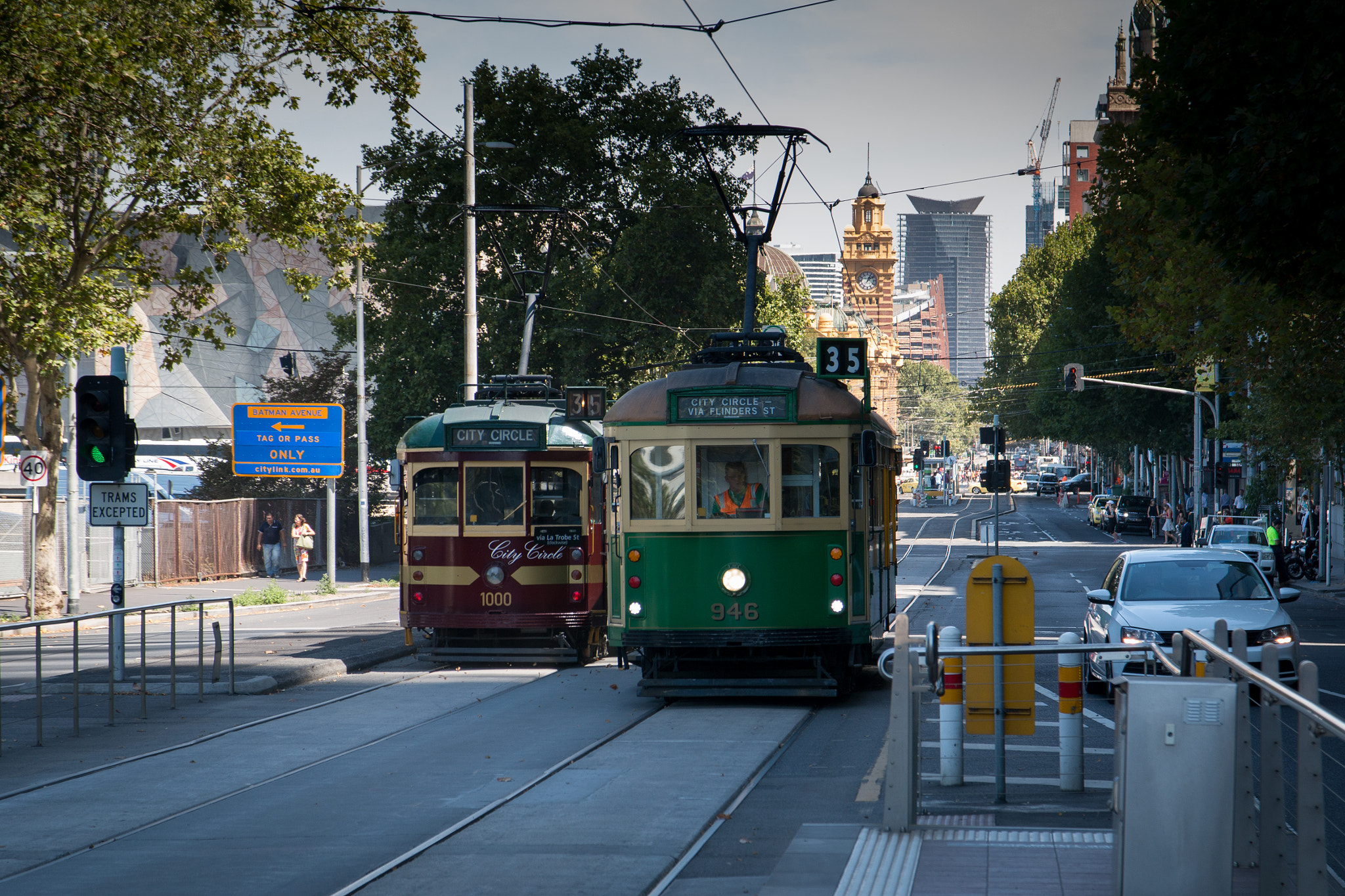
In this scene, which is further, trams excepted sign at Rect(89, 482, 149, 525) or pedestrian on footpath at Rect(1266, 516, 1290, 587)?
pedestrian on footpath at Rect(1266, 516, 1290, 587)

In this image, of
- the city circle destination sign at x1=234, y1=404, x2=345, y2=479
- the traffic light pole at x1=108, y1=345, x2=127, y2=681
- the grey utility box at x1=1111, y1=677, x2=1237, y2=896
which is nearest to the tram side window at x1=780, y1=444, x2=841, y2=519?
the traffic light pole at x1=108, y1=345, x2=127, y2=681

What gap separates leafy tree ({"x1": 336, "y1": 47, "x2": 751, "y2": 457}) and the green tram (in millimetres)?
23093

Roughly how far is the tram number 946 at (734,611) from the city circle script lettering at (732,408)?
1774 millimetres

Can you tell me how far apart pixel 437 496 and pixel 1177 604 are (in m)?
8.77

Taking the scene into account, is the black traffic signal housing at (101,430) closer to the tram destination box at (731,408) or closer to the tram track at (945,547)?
the tram destination box at (731,408)

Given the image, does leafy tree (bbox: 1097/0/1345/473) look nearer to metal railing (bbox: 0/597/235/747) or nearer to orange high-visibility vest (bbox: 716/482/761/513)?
orange high-visibility vest (bbox: 716/482/761/513)

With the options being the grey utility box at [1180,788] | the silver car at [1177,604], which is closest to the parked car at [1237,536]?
the silver car at [1177,604]

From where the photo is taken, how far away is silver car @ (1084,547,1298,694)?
1317cm

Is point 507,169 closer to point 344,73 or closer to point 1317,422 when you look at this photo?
point 344,73

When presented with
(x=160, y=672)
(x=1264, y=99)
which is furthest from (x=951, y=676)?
(x=160, y=672)

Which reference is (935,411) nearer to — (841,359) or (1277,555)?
(1277,555)

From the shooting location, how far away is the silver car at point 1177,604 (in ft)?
43.2

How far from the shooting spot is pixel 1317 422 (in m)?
26.8

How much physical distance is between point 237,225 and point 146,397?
72485 mm
